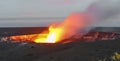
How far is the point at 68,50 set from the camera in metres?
63.1

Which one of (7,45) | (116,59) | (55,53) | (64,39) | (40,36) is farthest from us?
(40,36)

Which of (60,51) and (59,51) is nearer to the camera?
(60,51)

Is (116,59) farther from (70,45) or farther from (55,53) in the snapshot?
(70,45)

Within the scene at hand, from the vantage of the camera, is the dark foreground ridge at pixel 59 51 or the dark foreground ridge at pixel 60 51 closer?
the dark foreground ridge at pixel 60 51

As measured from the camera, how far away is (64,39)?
276 feet

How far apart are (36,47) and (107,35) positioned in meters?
26.2

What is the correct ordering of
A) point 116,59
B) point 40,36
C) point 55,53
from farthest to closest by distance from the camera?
point 40,36 < point 55,53 < point 116,59

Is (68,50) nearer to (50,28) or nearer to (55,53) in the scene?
(55,53)

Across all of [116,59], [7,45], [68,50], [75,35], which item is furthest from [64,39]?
[116,59]

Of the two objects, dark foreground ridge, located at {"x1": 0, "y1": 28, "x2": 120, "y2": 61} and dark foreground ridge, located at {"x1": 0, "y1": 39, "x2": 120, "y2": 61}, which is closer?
dark foreground ridge, located at {"x1": 0, "y1": 28, "x2": 120, "y2": 61}

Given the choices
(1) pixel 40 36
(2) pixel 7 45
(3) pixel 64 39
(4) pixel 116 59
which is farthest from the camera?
(1) pixel 40 36

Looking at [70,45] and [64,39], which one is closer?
[70,45]

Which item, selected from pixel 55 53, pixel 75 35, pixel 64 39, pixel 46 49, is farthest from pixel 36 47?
pixel 75 35

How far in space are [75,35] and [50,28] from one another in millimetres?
6647
